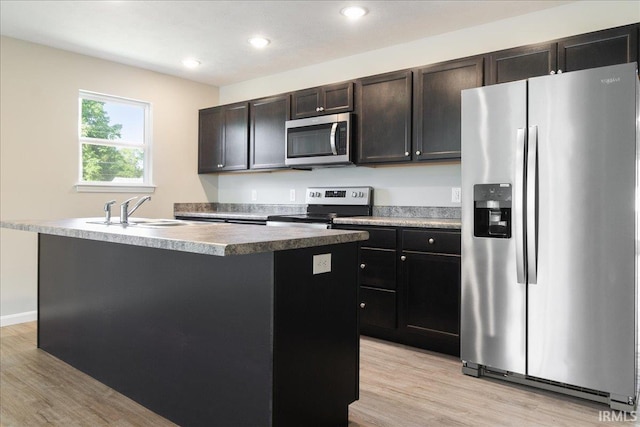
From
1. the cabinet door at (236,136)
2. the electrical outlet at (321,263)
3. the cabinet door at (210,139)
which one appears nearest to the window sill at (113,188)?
the cabinet door at (210,139)

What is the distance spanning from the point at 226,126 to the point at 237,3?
1989 mm

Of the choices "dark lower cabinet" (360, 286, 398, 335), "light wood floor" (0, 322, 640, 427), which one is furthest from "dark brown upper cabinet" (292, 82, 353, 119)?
"light wood floor" (0, 322, 640, 427)

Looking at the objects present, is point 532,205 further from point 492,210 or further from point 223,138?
point 223,138

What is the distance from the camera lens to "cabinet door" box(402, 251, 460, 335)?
3.10 metres

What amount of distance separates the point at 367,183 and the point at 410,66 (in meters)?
1.08

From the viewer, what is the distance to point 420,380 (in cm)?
273

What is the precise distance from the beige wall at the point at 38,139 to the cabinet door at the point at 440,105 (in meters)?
2.94

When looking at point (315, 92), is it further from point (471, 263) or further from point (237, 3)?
point (471, 263)

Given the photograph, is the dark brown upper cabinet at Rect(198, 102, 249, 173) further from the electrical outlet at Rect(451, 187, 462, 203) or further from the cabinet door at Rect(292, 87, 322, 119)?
the electrical outlet at Rect(451, 187, 462, 203)

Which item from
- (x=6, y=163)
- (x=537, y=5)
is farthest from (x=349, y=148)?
(x=6, y=163)

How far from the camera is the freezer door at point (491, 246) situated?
2.60 meters

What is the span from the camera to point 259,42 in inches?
157

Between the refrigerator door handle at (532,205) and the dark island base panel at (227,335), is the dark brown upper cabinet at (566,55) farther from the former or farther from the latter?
the dark island base panel at (227,335)

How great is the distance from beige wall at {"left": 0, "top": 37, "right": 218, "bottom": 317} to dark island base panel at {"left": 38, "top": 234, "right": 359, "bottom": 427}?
1.87 metres
